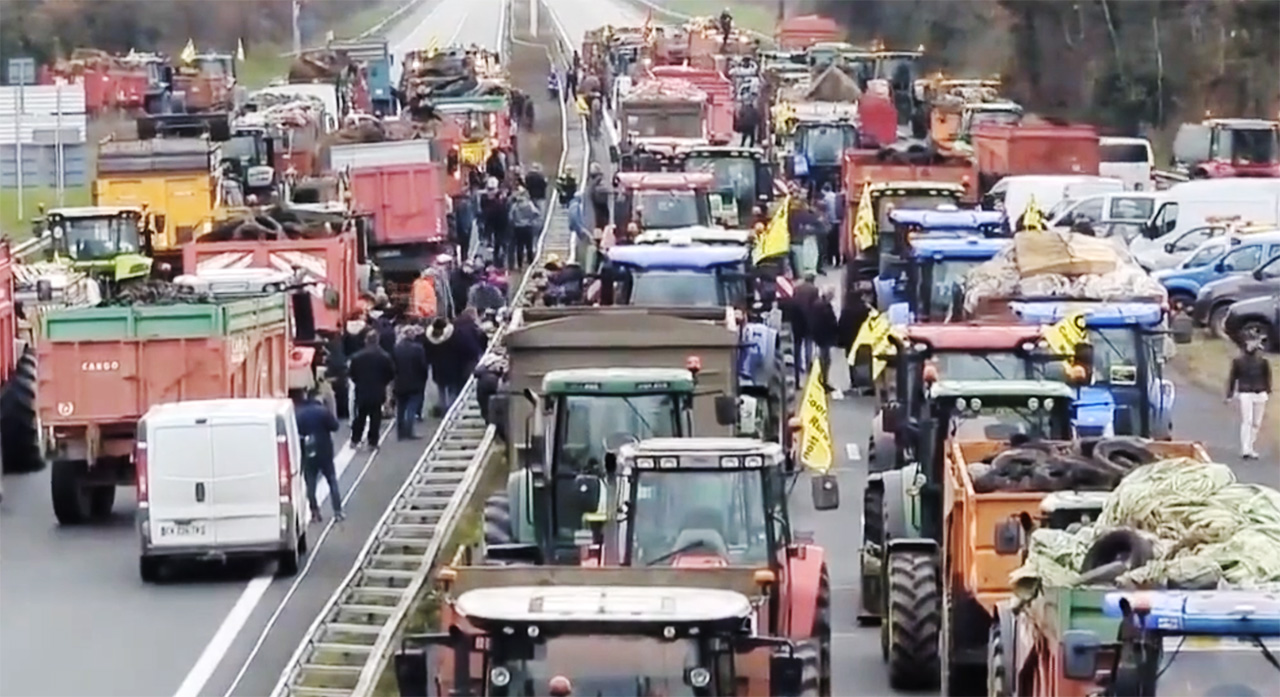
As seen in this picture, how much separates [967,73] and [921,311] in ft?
220

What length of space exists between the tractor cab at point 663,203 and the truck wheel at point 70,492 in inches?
526

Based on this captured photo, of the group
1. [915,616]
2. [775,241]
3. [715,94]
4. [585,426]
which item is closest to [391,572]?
[585,426]

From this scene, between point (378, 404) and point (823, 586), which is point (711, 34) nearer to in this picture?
point (378, 404)

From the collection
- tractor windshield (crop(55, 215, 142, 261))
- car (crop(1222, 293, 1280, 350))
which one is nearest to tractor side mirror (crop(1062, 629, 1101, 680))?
car (crop(1222, 293, 1280, 350))

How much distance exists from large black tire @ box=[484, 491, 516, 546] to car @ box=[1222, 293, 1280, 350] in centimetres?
2041

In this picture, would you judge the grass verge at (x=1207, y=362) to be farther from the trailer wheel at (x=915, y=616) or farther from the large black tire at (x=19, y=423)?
the trailer wheel at (x=915, y=616)

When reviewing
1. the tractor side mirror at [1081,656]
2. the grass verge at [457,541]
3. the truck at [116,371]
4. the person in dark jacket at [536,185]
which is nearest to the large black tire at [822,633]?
the grass verge at [457,541]

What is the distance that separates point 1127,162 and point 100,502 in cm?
3568

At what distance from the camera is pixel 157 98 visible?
78.9m

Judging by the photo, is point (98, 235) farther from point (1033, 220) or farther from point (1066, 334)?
point (1066, 334)

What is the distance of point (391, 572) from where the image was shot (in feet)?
74.0

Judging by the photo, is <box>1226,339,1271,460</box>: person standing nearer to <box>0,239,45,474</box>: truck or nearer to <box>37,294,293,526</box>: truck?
<box>37,294,293,526</box>: truck

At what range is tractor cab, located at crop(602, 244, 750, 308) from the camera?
29.4 metres

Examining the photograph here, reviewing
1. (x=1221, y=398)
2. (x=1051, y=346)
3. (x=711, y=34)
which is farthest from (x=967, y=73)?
(x=1051, y=346)
